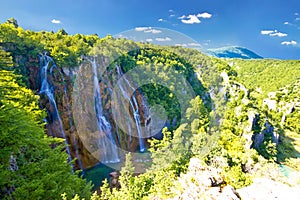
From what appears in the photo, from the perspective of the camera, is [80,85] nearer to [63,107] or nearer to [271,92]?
[63,107]

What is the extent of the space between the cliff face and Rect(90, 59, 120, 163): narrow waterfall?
112 millimetres

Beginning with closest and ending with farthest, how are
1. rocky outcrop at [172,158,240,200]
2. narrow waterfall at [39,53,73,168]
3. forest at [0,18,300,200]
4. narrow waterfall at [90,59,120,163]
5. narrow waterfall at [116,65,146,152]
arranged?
rocky outcrop at [172,158,240,200]
forest at [0,18,300,200]
narrow waterfall at [39,53,73,168]
narrow waterfall at [90,59,120,163]
narrow waterfall at [116,65,146,152]

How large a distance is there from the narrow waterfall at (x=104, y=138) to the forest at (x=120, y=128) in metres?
0.12

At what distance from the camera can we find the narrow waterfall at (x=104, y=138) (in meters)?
23.3

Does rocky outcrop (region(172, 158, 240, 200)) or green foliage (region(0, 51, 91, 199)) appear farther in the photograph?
green foliage (region(0, 51, 91, 199))

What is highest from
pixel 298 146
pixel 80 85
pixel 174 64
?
pixel 174 64

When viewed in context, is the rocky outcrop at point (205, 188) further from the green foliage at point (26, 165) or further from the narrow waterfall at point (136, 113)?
the narrow waterfall at point (136, 113)

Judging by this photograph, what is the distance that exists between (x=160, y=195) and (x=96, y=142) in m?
16.5

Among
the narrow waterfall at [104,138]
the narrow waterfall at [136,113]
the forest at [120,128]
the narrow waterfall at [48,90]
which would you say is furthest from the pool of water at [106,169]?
the narrow waterfall at [48,90]

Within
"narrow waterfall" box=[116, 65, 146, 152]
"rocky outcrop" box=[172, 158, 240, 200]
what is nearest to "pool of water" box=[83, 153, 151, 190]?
"narrow waterfall" box=[116, 65, 146, 152]

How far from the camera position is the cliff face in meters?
20.8

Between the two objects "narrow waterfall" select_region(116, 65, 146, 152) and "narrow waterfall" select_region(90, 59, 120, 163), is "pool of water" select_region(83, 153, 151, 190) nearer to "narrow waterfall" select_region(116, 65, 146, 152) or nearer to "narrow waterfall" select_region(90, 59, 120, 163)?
"narrow waterfall" select_region(90, 59, 120, 163)

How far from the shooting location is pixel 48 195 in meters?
9.01

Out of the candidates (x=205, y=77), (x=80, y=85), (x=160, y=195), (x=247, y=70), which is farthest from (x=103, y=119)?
(x=247, y=70)
